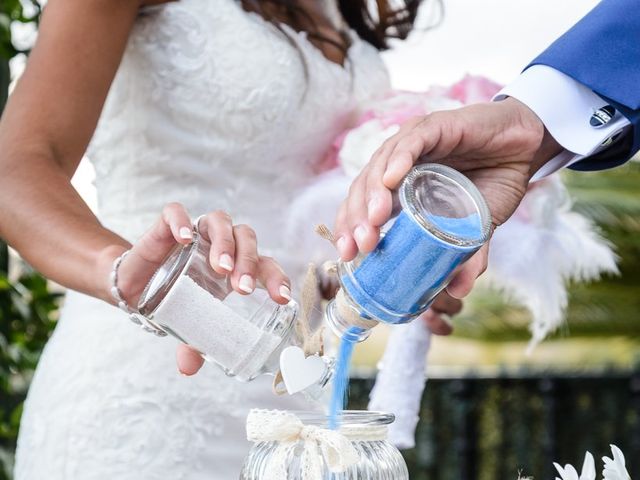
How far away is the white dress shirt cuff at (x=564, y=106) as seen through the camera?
158 cm

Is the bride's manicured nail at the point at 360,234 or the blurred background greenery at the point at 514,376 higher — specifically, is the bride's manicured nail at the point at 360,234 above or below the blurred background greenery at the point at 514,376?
above

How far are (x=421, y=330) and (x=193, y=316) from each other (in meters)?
1.08

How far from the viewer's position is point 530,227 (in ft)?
6.79

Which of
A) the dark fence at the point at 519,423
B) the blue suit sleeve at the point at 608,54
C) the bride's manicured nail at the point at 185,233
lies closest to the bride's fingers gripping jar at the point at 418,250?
the bride's manicured nail at the point at 185,233

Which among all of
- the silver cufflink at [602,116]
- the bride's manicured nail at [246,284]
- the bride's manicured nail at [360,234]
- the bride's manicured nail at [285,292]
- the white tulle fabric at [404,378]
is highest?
the bride's manicured nail at [360,234]

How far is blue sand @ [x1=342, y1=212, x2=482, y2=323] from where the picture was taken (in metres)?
1.08

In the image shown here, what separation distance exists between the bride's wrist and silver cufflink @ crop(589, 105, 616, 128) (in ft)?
2.55

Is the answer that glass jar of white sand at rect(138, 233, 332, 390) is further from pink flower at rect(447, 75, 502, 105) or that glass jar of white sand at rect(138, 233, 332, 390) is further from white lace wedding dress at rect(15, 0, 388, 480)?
pink flower at rect(447, 75, 502, 105)

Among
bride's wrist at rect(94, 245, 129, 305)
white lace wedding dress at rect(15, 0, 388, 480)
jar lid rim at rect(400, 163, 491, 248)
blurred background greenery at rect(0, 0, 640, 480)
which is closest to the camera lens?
jar lid rim at rect(400, 163, 491, 248)

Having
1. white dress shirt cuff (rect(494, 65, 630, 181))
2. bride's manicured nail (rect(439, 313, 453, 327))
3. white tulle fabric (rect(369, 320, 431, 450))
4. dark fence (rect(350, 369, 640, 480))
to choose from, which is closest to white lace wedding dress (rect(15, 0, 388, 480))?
white tulle fabric (rect(369, 320, 431, 450))

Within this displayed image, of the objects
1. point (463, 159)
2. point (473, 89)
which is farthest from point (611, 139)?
point (473, 89)

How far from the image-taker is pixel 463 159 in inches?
57.8

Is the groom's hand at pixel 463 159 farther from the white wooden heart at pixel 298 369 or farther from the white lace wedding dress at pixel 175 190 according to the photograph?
the white lace wedding dress at pixel 175 190

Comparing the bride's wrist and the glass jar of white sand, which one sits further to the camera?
the bride's wrist
